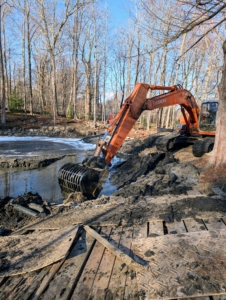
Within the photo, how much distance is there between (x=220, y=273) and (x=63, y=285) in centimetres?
163

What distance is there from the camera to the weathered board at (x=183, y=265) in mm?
2385

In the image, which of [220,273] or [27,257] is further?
[27,257]

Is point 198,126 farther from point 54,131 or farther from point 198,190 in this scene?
point 54,131

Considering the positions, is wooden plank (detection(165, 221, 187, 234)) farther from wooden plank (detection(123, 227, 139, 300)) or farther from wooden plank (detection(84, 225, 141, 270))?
wooden plank (detection(123, 227, 139, 300))

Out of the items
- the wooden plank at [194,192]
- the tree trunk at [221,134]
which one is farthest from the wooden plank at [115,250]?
the tree trunk at [221,134]

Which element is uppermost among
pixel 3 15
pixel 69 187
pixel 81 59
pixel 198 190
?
pixel 3 15

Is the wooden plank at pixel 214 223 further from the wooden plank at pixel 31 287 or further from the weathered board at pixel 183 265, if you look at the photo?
the wooden plank at pixel 31 287

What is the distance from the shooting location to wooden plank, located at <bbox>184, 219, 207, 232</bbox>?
3.67 meters

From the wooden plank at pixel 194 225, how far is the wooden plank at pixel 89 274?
138 centimetres

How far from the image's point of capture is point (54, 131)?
24.1 metres

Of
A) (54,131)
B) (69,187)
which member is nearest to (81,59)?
(54,131)

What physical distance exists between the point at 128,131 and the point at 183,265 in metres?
5.71

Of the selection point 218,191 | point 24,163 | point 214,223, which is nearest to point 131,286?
point 214,223

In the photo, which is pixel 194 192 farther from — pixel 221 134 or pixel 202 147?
pixel 202 147
